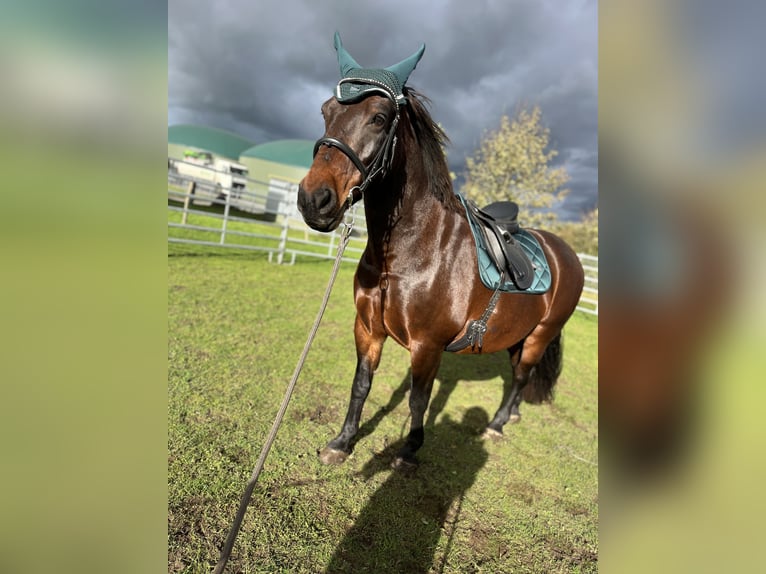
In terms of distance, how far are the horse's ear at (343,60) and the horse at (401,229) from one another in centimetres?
1

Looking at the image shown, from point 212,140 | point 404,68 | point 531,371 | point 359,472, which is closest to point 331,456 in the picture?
point 359,472

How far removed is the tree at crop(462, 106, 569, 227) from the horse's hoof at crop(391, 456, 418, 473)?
16.5m

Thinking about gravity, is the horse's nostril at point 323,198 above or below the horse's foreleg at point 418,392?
above

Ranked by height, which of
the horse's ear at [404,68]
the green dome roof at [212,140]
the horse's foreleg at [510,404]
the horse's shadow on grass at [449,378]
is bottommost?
the horse's shadow on grass at [449,378]

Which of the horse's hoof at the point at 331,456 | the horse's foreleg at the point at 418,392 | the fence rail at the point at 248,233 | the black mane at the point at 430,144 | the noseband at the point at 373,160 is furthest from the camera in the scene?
the fence rail at the point at 248,233

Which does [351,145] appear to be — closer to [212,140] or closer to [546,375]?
[546,375]

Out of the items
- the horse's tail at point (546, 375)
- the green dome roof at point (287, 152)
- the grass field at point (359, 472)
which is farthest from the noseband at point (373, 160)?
the green dome roof at point (287, 152)

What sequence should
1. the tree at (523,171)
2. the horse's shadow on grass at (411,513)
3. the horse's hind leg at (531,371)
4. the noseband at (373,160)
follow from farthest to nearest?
the tree at (523,171) → the horse's hind leg at (531,371) → the horse's shadow on grass at (411,513) → the noseband at (373,160)

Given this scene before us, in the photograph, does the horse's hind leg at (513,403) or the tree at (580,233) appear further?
the tree at (580,233)

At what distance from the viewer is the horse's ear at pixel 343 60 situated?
2080 mm

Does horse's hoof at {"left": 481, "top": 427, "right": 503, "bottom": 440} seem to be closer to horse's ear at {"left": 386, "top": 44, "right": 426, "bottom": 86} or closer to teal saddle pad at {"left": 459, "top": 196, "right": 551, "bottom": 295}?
teal saddle pad at {"left": 459, "top": 196, "right": 551, "bottom": 295}

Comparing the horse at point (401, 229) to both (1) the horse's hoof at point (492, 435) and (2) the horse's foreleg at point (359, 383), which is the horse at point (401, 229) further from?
(1) the horse's hoof at point (492, 435)
